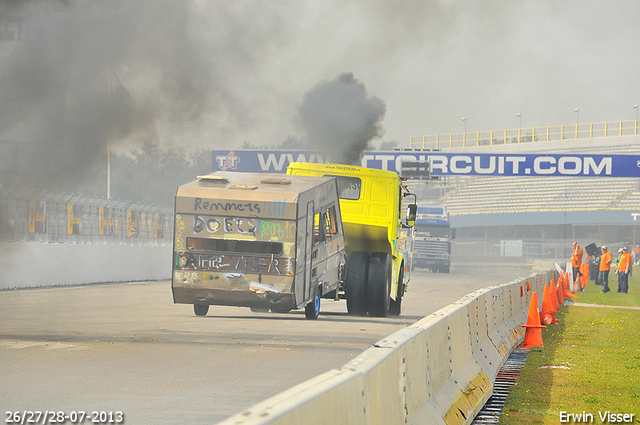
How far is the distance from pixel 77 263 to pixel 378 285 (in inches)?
522

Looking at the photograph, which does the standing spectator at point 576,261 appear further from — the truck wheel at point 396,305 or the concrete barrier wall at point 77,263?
the concrete barrier wall at point 77,263

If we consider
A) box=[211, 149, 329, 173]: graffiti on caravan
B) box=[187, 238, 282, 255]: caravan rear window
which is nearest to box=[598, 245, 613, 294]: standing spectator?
box=[211, 149, 329, 173]: graffiti on caravan

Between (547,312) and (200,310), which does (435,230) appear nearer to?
(547,312)

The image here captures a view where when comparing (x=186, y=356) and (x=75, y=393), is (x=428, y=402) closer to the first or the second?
(x=75, y=393)

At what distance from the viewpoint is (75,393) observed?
8.32 metres

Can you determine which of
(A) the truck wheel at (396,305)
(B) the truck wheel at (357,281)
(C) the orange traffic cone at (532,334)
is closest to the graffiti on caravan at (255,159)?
(A) the truck wheel at (396,305)

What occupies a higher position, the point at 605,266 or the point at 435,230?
the point at 435,230

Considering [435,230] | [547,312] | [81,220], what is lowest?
[547,312]

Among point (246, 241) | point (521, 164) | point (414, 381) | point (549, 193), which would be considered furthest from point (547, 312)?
point (549, 193)

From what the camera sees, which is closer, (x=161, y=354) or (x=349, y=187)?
(x=161, y=354)

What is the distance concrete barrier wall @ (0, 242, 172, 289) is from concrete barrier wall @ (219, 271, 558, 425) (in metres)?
16.6

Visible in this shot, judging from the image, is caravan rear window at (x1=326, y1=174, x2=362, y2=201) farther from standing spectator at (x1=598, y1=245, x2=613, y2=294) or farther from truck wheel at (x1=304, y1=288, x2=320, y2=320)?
standing spectator at (x1=598, y1=245, x2=613, y2=294)

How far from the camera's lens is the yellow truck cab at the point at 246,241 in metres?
15.4

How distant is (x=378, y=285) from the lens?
18.3 m
